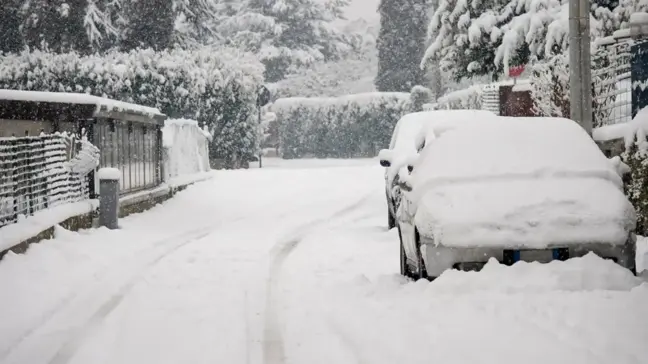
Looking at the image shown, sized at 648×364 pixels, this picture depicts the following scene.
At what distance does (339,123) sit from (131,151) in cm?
2371

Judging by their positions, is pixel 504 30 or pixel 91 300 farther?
pixel 504 30

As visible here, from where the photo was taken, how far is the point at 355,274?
9.44 meters

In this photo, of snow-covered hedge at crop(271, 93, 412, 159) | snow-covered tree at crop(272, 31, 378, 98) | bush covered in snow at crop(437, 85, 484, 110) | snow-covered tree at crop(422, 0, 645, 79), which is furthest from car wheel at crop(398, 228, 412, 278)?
snow-covered tree at crop(272, 31, 378, 98)

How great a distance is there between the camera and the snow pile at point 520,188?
7.15m

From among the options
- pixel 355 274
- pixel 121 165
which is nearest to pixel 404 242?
pixel 355 274

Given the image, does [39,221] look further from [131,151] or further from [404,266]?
[131,151]

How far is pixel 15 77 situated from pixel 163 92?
471 cm

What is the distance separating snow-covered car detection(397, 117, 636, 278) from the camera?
7.14 m

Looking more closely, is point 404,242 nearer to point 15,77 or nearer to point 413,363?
point 413,363

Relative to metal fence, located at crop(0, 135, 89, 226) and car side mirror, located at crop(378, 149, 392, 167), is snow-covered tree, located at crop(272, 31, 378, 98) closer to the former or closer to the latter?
metal fence, located at crop(0, 135, 89, 226)

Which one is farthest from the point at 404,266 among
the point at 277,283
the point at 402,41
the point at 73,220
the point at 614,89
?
the point at 402,41

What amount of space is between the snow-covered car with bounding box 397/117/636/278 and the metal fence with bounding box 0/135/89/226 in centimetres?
531

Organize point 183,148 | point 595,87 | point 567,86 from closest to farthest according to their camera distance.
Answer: point 595,87
point 567,86
point 183,148

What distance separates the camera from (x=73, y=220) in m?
12.6
